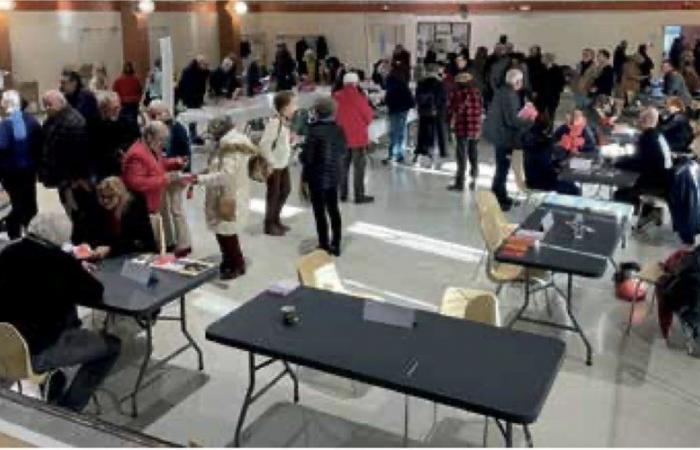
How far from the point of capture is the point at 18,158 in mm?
6137

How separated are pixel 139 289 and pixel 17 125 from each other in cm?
296

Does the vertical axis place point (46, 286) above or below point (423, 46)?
below

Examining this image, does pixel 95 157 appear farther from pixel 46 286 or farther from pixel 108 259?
pixel 46 286

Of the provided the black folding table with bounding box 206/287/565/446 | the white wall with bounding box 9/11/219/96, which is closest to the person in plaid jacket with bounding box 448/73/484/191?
the black folding table with bounding box 206/287/565/446

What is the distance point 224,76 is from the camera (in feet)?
45.5

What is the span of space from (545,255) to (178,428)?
7.35ft

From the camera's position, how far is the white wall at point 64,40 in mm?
14312

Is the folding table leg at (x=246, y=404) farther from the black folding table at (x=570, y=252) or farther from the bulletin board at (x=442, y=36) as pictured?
the bulletin board at (x=442, y=36)

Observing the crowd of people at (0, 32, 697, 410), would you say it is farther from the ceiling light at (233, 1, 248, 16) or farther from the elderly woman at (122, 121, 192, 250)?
the ceiling light at (233, 1, 248, 16)

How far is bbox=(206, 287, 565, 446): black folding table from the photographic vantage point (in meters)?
2.80

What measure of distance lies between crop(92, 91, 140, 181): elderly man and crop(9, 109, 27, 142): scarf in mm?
577

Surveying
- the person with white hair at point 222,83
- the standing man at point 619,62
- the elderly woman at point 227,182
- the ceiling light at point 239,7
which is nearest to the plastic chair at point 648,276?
the elderly woman at point 227,182

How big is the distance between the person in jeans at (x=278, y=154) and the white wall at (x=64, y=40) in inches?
370

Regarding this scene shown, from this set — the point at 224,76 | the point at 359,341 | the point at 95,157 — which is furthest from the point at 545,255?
the point at 224,76
